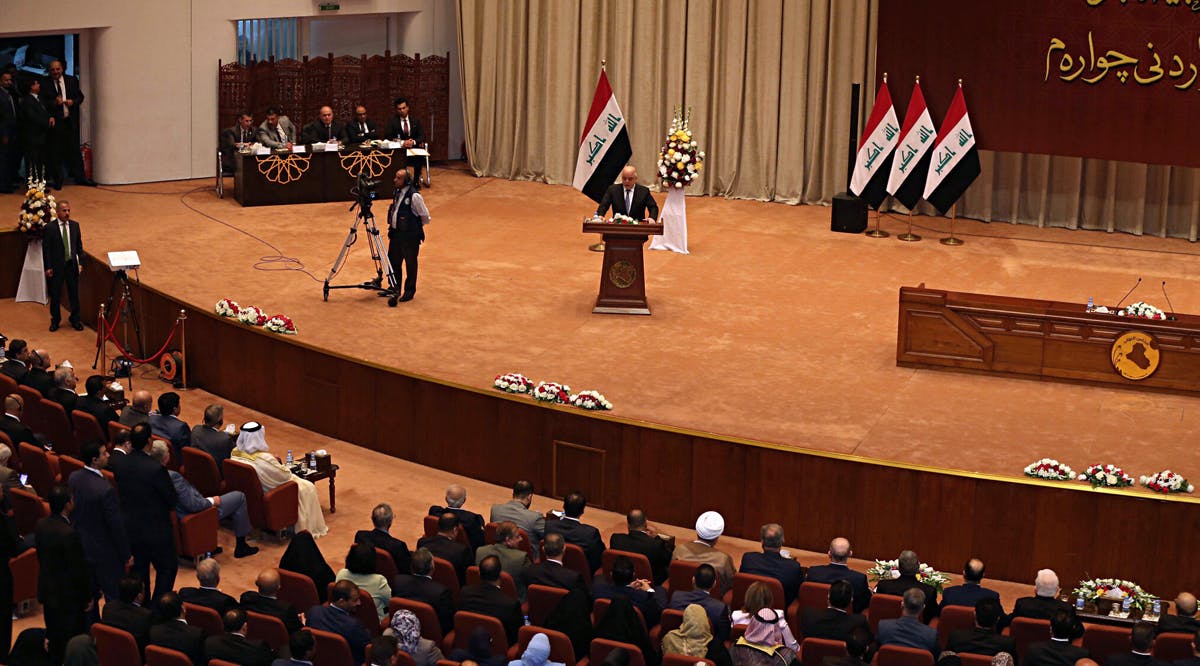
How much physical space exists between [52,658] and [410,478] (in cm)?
461

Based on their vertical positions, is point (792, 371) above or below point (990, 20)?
below

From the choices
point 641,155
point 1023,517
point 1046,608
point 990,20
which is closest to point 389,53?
point 641,155

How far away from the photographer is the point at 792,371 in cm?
1577

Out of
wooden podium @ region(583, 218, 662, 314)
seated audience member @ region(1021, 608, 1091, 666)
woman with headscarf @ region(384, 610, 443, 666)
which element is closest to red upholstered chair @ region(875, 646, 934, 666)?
seated audience member @ region(1021, 608, 1091, 666)

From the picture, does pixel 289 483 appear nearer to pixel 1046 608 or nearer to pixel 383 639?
pixel 383 639

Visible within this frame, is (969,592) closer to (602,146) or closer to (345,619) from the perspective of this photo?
(345,619)

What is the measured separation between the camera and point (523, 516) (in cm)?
1133

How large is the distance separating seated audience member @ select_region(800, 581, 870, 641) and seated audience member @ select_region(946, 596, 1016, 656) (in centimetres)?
54

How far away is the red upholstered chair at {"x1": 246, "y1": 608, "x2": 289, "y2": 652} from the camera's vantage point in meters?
9.35

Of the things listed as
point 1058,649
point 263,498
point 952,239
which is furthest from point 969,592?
point 952,239

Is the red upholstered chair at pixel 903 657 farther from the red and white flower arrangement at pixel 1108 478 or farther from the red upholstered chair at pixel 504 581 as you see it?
the red and white flower arrangement at pixel 1108 478

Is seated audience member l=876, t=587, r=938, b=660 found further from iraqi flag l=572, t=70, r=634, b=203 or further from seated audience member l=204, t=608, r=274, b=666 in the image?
iraqi flag l=572, t=70, r=634, b=203

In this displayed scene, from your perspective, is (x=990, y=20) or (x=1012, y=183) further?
(x=1012, y=183)

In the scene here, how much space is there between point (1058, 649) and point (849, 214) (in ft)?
43.1
